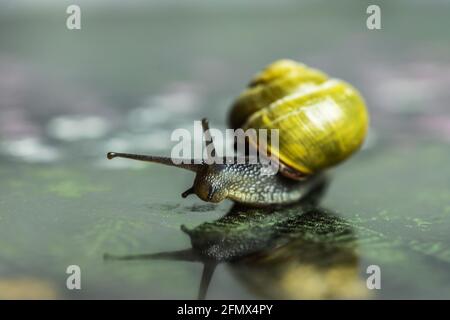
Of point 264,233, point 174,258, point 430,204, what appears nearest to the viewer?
point 174,258

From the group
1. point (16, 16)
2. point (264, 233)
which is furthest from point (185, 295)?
point (16, 16)

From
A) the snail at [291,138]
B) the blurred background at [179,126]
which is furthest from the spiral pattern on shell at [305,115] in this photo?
the blurred background at [179,126]

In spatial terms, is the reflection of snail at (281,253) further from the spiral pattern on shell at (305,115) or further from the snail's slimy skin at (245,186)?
the spiral pattern on shell at (305,115)

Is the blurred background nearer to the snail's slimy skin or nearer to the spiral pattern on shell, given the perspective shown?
the snail's slimy skin

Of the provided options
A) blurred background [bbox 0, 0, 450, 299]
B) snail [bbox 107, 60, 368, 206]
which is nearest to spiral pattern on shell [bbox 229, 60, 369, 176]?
snail [bbox 107, 60, 368, 206]
